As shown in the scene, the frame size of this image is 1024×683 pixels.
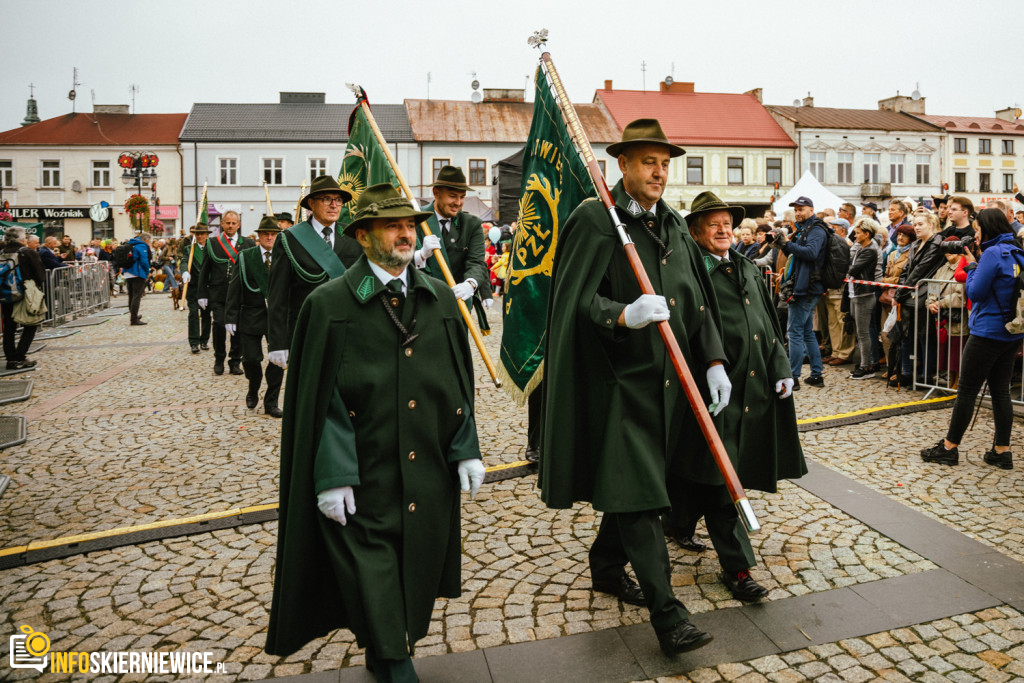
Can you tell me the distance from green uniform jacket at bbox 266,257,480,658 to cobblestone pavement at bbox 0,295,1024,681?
58 cm

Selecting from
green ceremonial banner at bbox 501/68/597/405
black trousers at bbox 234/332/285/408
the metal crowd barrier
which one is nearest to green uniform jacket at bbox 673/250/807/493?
green ceremonial banner at bbox 501/68/597/405

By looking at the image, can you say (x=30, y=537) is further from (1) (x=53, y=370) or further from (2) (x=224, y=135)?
(2) (x=224, y=135)

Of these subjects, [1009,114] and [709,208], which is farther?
[1009,114]

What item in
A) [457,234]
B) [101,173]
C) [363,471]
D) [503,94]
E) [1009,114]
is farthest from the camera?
[1009,114]

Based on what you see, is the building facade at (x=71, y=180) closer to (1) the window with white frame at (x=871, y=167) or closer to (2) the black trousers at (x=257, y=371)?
(1) the window with white frame at (x=871, y=167)

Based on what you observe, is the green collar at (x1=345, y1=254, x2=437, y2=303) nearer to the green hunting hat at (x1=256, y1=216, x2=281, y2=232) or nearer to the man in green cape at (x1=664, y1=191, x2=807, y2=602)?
the man in green cape at (x1=664, y1=191, x2=807, y2=602)

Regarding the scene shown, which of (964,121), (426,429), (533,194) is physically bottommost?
(426,429)

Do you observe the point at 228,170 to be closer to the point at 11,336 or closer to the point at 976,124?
the point at 11,336

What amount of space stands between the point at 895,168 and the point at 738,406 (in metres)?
52.9

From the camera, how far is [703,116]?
1905 inches

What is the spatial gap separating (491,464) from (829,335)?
22.3 ft

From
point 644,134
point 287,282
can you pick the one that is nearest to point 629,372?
point 644,134

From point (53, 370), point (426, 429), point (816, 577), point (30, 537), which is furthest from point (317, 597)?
point (53, 370)

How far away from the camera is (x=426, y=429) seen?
2965 mm
